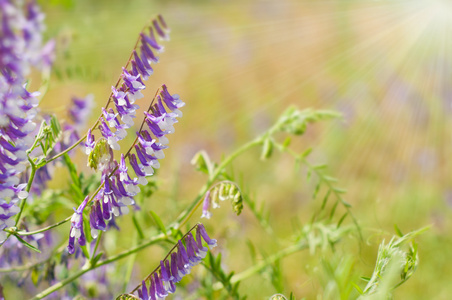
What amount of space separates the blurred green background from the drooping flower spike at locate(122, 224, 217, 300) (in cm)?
157

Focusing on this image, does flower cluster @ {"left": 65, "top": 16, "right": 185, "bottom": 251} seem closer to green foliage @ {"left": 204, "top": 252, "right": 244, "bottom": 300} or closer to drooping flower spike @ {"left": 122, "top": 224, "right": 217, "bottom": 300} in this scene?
drooping flower spike @ {"left": 122, "top": 224, "right": 217, "bottom": 300}

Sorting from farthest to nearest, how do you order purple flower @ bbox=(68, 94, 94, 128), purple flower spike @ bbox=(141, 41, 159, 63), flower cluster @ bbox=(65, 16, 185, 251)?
purple flower @ bbox=(68, 94, 94, 128), purple flower spike @ bbox=(141, 41, 159, 63), flower cluster @ bbox=(65, 16, 185, 251)

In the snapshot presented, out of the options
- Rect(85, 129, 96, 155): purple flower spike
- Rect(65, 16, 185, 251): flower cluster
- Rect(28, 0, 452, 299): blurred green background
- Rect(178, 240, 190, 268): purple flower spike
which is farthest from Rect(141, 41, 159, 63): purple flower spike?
Rect(28, 0, 452, 299): blurred green background

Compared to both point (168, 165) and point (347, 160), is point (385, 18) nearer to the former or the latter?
point (347, 160)

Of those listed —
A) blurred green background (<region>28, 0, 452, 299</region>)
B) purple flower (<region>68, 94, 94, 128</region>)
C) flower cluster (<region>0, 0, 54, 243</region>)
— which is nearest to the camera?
flower cluster (<region>0, 0, 54, 243</region>)

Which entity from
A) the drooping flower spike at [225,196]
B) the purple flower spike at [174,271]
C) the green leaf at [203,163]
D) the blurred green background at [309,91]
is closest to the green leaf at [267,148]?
the green leaf at [203,163]

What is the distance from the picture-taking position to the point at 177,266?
0.84 m

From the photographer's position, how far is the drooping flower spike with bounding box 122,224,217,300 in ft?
2.71

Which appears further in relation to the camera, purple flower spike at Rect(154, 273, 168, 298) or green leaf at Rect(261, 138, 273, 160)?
green leaf at Rect(261, 138, 273, 160)

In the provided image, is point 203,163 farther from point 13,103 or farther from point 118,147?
point 13,103

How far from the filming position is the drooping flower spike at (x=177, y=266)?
0.83m

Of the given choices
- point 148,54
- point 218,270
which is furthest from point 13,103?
point 218,270

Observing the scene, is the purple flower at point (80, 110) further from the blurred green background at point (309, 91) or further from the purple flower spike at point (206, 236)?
the blurred green background at point (309, 91)

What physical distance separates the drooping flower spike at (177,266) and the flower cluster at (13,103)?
0.72ft
